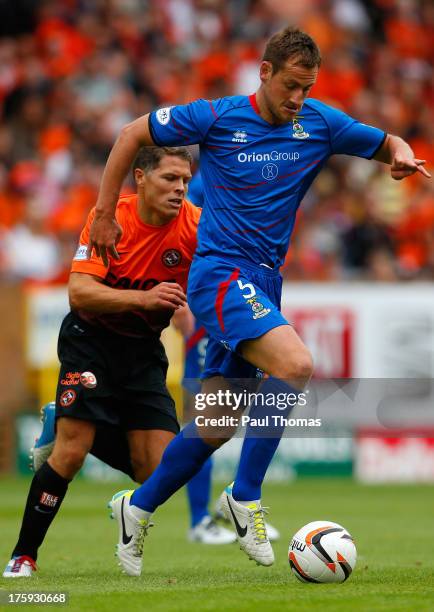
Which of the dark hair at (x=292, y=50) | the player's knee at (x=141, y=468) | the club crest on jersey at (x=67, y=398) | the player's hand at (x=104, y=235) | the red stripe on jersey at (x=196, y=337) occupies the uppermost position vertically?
the dark hair at (x=292, y=50)

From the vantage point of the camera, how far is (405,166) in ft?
19.9

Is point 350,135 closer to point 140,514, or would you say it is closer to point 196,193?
point 140,514

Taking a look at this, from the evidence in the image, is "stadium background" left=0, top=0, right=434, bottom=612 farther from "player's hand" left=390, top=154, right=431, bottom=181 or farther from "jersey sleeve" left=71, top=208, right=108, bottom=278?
"player's hand" left=390, top=154, right=431, bottom=181

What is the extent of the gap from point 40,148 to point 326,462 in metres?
5.74

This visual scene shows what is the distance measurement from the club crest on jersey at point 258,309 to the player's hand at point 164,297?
1.75 feet

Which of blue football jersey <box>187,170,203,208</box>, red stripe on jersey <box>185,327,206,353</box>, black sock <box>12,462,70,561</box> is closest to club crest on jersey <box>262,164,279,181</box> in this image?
black sock <box>12,462,70,561</box>

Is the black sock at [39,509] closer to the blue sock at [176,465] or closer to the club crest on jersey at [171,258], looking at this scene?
the blue sock at [176,465]

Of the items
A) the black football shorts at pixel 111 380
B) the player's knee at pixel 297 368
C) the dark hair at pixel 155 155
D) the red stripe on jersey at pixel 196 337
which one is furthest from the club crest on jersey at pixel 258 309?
the red stripe on jersey at pixel 196 337

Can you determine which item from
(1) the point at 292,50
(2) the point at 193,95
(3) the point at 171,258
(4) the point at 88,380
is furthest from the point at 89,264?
(2) the point at 193,95

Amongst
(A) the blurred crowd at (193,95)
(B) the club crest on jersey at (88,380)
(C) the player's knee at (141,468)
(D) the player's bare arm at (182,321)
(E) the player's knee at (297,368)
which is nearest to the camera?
(E) the player's knee at (297,368)

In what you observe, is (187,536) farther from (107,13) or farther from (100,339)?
(107,13)

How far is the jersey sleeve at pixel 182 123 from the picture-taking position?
6113 millimetres

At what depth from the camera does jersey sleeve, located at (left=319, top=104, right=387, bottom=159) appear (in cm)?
638

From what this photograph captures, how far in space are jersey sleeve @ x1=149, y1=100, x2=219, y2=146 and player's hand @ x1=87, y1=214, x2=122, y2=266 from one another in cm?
45
